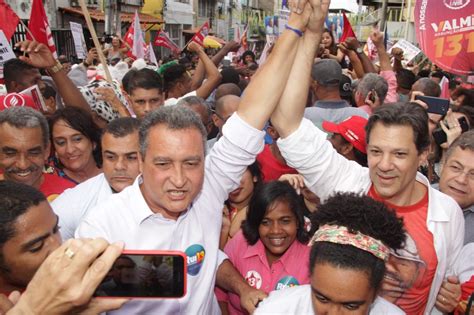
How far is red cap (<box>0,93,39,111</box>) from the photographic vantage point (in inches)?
147

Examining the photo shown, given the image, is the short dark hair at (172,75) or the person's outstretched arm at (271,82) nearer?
the person's outstretched arm at (271,82)

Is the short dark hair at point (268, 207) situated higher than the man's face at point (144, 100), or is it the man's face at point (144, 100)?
the man's face at point (144, 100)

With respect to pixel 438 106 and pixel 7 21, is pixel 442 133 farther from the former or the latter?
pixel 7 21

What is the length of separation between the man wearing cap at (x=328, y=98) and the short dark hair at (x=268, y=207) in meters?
1.62

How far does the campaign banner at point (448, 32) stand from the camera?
501cm

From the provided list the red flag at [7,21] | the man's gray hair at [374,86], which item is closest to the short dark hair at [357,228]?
the man's gray hair at [374,86]

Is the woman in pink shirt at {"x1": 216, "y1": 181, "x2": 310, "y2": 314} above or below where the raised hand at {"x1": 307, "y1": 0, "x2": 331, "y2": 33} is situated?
below

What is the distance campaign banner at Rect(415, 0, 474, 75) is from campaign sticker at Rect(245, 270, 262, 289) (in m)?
3.54

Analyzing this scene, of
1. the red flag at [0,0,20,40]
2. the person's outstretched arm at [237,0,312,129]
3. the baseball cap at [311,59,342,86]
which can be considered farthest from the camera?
the red flag at [0,0,20,40]

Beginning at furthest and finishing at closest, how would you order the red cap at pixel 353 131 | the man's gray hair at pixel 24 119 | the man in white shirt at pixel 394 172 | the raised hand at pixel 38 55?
1. the raised hand at pixel 38 55
2. the red cap at pixel 353 131
3. the man's gray hair at pixel 24 119
4. the man in white shirt at pixel 394 172

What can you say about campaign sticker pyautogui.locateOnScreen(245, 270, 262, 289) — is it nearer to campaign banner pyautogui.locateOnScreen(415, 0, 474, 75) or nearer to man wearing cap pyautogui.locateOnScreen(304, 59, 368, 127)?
man wearing cap pyautogui.locateOnScreen(304, 59, 368, 127)

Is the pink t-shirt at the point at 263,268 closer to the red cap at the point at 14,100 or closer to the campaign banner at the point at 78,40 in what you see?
the red cap at the point at 14,100

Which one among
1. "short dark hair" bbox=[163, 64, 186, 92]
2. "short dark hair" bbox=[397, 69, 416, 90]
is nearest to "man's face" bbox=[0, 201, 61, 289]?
"short dark hair" bbox=[163, 64, 186, 92]

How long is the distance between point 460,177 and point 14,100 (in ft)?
10.8
